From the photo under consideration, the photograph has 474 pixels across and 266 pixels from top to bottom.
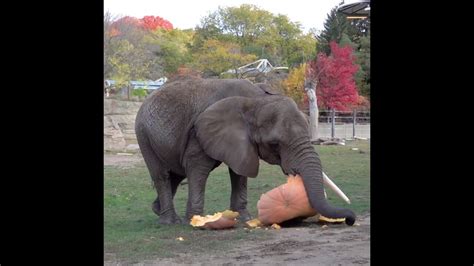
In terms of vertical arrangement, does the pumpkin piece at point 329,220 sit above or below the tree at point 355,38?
below

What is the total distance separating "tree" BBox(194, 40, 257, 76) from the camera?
25.6 metres

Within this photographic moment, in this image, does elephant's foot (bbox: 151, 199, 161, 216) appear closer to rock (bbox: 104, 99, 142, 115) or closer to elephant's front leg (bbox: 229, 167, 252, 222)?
elephant's front leg (bbox: 229, 167, 252, 222)

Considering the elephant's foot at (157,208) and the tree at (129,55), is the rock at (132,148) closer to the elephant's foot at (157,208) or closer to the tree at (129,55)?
the tree at (129,55)

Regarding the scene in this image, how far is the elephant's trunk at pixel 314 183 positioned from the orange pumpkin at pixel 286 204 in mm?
75

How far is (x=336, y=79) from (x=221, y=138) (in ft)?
53.4

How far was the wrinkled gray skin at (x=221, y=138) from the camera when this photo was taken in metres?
6.59

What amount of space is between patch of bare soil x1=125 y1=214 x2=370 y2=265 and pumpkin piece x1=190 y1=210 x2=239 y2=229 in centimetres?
42

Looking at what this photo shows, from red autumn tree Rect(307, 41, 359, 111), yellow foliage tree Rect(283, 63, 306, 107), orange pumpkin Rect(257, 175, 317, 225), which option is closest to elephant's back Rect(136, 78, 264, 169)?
orange pumpkin Rect(257, 175, 317, 225)

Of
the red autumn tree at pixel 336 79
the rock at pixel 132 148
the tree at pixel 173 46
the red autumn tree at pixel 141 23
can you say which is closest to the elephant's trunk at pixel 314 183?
the rock at pixel 132 148

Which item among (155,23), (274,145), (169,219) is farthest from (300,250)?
(155,23)

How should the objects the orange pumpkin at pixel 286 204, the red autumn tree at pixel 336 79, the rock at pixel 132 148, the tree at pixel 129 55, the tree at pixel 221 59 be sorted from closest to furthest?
the orange pumpkin at pixel 286 204, the rock at pixel 132 148, the red autumn tree at pixel 336 79, the tree at pixel 221 59, the tree at pixel 129 55
